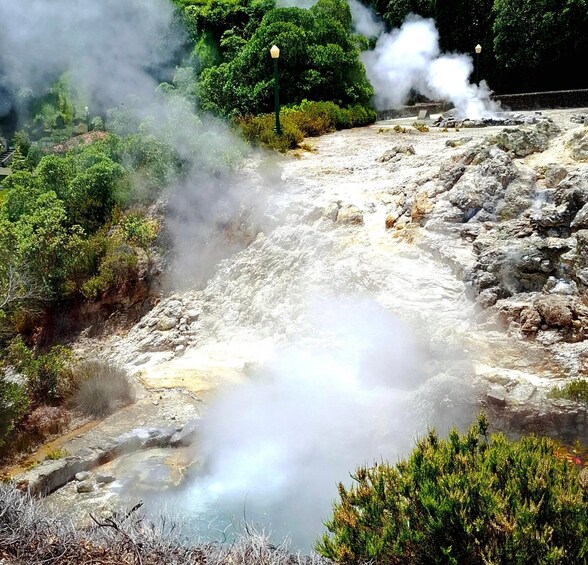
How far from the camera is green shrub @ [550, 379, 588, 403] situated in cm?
591

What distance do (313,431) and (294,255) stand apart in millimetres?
4074

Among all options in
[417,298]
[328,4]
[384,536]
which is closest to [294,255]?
[417,298]

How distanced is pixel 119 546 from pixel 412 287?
5.30 metres

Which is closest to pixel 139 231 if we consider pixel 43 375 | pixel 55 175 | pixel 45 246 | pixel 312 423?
pixel 45 246

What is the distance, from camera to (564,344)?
22.4 feet

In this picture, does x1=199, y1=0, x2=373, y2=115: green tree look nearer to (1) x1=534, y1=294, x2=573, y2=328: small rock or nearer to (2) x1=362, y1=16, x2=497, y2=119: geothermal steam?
(2) x1=362, y1=16, x2=497, y2=119: geothermal steam

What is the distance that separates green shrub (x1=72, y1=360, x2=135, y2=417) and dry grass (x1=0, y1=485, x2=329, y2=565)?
3.17 meters

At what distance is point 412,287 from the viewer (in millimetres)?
8258

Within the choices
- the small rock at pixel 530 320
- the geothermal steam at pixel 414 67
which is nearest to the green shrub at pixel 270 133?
the small rock at pixel 530 320

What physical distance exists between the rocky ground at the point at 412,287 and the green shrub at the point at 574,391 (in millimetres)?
81

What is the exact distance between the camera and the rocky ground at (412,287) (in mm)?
6469

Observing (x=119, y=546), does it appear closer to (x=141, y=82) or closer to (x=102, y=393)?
(x=102, y=393)

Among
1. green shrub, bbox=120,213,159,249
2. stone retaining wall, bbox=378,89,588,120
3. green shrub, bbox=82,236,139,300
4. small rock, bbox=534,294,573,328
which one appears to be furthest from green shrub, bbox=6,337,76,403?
stone retaining wall, bbox=378,89,588,120

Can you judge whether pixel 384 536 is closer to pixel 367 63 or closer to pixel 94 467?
pixel 94 467
